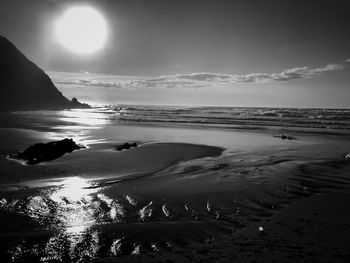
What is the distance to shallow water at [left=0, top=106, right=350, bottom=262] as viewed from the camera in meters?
4.97

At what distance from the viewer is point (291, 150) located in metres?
16.8

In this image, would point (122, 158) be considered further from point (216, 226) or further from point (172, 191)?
point (216, 226)

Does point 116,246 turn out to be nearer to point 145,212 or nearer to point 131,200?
point 145,212

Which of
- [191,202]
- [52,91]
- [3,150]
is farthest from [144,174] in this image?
[52,91]

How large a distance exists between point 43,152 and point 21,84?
10424cm

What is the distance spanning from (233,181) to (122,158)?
6.08m

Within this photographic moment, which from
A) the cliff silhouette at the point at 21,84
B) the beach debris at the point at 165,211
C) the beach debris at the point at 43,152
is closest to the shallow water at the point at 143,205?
the beach debris at the point at 165,211

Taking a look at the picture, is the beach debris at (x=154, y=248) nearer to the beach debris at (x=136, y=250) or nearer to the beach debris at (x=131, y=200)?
the beach debris at (x=136, y=250)

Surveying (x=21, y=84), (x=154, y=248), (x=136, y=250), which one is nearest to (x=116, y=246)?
(x=136, y=250)

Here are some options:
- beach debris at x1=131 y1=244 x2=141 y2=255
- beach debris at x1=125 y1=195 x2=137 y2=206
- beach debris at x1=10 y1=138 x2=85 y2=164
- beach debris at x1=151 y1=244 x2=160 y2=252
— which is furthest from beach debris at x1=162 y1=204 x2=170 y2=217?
beach debris at x1=10 y1=138 x2=85 y2=164

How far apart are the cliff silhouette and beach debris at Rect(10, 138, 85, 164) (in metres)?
86.9

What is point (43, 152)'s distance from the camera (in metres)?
13.7

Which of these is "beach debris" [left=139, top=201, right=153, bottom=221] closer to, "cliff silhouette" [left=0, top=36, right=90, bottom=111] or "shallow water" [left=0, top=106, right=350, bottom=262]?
"shallow water" [left=0, top=106, right=350, bottom=262]

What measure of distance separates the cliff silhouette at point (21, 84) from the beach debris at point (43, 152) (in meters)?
86.9
